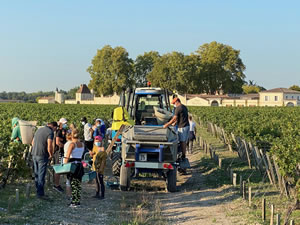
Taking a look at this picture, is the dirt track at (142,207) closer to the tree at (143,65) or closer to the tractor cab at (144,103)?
the tractor cab at (144,103)

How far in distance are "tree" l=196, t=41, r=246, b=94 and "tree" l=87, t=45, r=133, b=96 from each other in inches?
656

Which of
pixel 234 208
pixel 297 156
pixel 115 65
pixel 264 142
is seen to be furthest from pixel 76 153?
pixel 115 65

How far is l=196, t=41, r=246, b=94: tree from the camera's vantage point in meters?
105

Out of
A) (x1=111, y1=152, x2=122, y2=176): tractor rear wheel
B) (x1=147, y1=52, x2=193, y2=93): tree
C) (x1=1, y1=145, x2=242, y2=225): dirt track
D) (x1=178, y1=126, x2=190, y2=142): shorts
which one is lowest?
(x1=1, y1=145, x2=242, y2=225): dirt track

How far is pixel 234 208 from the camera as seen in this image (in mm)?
10664

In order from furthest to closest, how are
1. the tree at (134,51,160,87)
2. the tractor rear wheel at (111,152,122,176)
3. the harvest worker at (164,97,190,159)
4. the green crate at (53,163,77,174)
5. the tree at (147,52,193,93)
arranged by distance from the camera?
1. the tree at (134,51,160,87)
2. the tree at (147,52,193,93)
3. the harvest worker at (164,97,190,159)
4. the tractor rear wheel at (111,152,122,176)
5. the green crate at (53,163,77,174)

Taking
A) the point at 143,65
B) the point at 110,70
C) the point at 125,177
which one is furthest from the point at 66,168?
the point at 143,65

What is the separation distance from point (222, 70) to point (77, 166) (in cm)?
9748

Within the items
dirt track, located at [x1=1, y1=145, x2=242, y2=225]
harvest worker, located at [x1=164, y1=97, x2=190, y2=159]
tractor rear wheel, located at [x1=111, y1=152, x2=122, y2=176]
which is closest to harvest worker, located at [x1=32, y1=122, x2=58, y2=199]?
dirt track, located at [x1=1, y1=145, x2=242, y2=225]

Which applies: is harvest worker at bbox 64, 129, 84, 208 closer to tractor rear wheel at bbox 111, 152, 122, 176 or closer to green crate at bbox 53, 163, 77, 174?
green crate at bbox 53, 163, 77, 174

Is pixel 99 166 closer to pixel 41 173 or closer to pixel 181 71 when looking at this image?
pixel 41 173

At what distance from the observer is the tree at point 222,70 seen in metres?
105

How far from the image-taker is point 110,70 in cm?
10550

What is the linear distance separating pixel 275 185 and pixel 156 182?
336 cm
